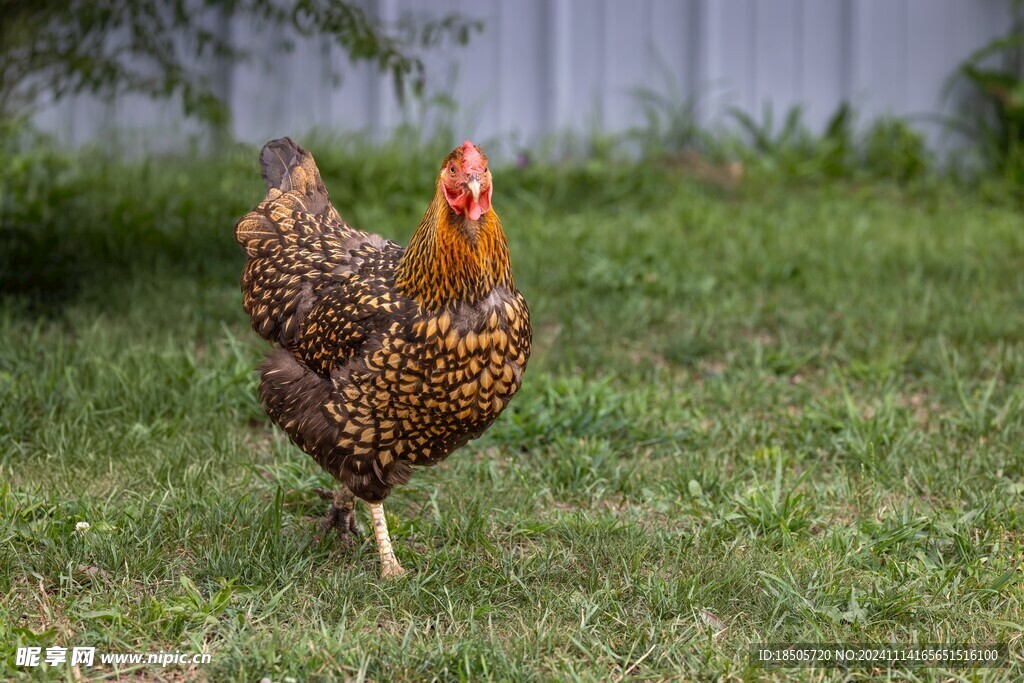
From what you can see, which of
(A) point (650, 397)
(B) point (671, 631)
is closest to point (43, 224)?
A: (A) point (650, 397)

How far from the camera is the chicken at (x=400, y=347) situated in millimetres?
2830

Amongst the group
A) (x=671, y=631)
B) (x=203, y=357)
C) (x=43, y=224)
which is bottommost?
(x=671, y=631)

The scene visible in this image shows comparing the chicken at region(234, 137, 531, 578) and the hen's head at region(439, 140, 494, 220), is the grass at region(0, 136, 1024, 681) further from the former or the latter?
the hen's head at region(439, 140, 494, 220)

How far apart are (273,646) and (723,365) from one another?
2.69 m

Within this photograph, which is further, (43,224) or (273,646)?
(43,224)

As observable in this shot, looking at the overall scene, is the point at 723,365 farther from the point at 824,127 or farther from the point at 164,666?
the point at 824,127

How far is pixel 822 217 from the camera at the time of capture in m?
6.69

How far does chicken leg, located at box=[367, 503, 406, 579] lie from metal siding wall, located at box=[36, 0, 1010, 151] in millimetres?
4512

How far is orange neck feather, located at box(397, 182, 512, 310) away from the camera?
284 cm

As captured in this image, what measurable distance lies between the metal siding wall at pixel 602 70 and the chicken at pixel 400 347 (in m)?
4.18

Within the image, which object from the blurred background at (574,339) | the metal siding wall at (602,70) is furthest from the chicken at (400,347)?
the metal siding wall at (602,70)

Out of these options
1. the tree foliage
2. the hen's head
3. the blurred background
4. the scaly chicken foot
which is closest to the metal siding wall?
the blurred background

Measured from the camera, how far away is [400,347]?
2.86 metres

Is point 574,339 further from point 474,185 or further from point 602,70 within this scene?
point 602,70
